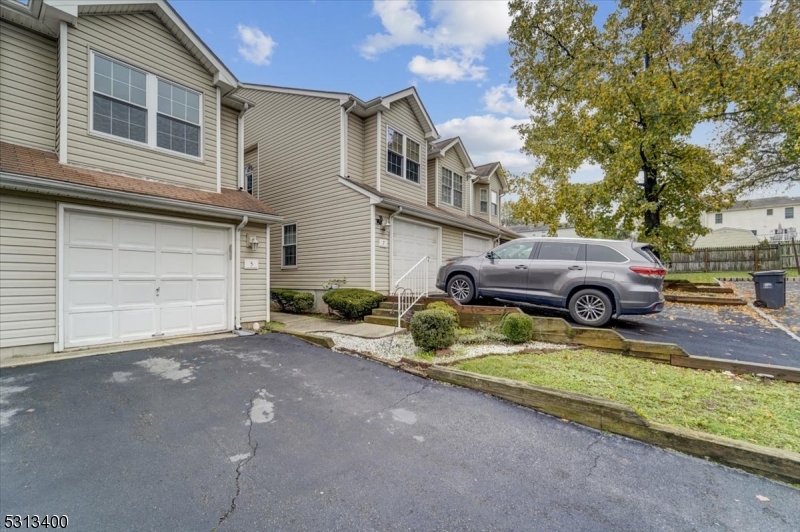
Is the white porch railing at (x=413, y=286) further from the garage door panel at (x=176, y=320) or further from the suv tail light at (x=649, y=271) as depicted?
the garage door panel at (x=176, y=320)

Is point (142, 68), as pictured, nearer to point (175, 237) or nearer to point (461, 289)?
point (175, 237)

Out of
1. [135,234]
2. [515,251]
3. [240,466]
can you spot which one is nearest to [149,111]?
[135,234]

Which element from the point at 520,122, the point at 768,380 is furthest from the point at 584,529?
the point at 520,122

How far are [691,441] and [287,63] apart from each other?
15371 millimetres

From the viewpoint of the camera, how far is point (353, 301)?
879 cm

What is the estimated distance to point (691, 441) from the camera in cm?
312

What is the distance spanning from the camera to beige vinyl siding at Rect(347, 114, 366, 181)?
10.8 m

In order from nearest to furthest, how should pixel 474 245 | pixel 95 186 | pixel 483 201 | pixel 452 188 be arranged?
pixel 95 186, pixel 474 245, pixel 452 188, pixel 483 201

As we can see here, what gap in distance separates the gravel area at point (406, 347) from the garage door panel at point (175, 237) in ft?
12.9

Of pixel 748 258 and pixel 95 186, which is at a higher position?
pixel 95 186

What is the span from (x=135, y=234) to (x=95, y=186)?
112cm

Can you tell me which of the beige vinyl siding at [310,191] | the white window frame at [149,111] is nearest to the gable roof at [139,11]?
the white window frame at [149,111]

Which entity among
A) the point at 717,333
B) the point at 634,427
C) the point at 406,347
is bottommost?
the point at 634,427

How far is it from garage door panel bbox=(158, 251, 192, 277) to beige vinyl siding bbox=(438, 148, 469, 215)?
948cm
